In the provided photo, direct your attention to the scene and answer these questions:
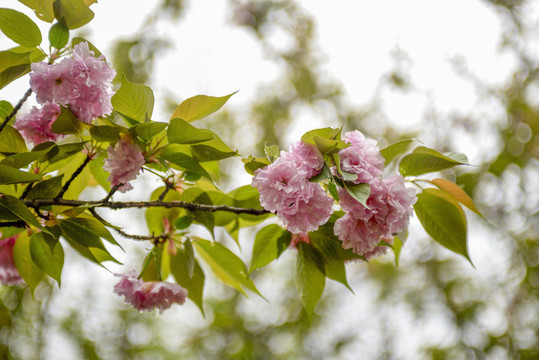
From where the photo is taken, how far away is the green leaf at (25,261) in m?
0.60

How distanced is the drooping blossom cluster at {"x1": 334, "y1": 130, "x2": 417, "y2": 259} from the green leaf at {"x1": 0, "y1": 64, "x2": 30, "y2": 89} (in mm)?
367

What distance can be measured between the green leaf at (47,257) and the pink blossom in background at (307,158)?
31 cm

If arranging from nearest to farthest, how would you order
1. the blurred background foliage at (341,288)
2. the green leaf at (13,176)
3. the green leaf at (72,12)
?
the green leaf at (13,176) < the green leaf at (72,12) < the blurred background foliage at (341,288)

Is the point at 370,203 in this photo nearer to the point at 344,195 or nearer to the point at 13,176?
the point at 344,195

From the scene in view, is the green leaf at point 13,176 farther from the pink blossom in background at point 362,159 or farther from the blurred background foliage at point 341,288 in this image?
the blurred background foliage at point 341,288

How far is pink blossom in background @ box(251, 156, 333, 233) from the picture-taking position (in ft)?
1.49

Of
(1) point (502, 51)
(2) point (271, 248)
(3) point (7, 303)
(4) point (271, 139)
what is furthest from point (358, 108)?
(2) point (271, 248)

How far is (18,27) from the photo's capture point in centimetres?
52

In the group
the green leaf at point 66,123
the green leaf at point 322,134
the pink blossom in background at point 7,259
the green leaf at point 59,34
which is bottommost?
the pink blossom in background at point 7,259

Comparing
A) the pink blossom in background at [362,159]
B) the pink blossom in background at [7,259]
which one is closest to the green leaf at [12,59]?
the pink blossom in background at [7,259]

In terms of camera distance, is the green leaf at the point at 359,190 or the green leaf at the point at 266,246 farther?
the green leaf at the point at 266,246

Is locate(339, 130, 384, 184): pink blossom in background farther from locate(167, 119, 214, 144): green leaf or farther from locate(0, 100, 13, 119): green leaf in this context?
locate(0, 100, 13, 119): green leaf

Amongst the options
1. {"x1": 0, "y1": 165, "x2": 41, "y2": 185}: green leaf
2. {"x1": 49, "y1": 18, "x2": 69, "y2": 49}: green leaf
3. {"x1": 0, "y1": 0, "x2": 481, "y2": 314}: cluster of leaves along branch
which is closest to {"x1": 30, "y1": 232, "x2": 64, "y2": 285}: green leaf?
{"x1": 0, "y1": 0, "x2": 481, "y2": 314}: cluster of leaves along branch

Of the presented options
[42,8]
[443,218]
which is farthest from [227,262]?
[42,8]
